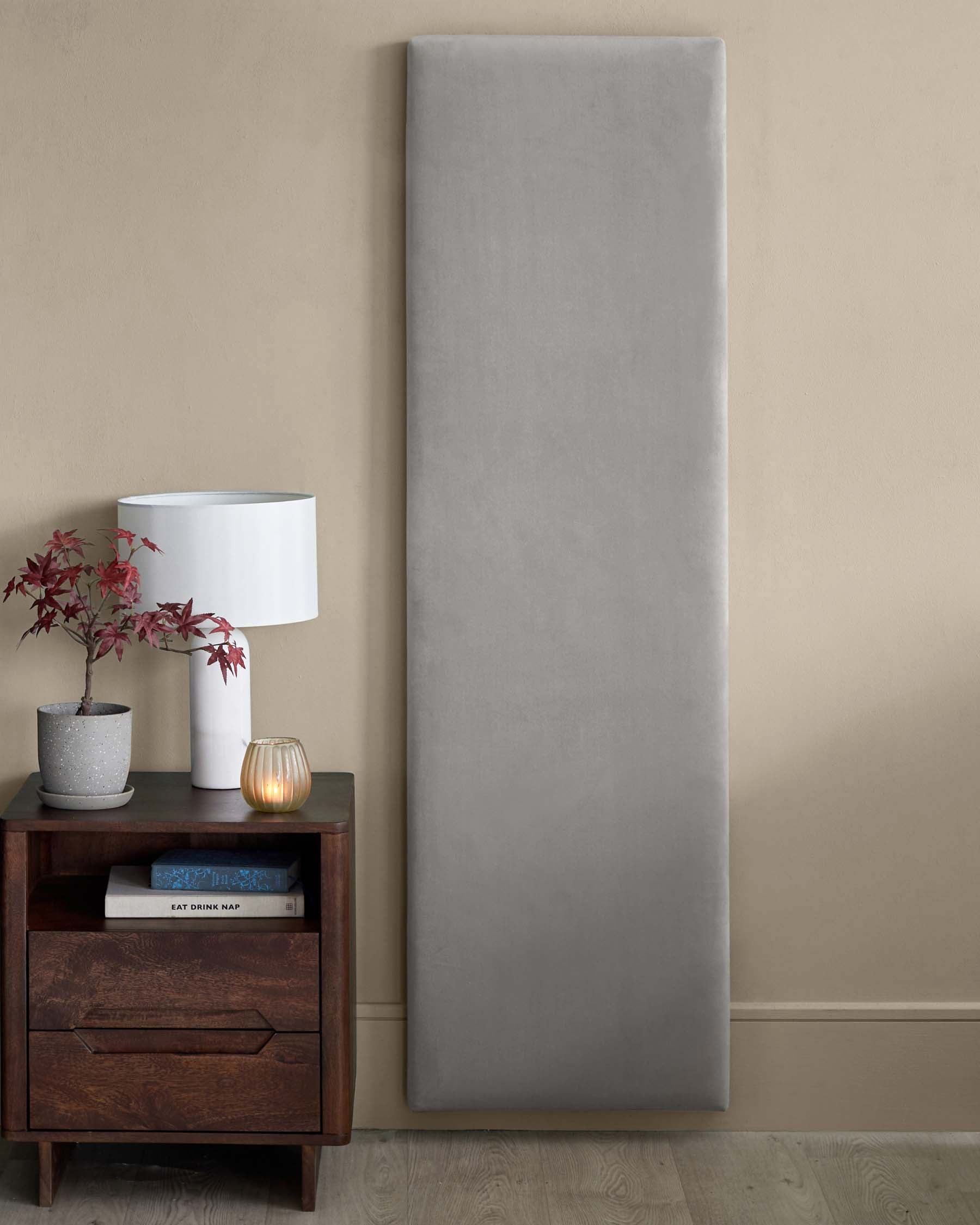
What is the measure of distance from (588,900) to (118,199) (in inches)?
67.8

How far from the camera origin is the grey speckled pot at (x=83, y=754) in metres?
2.49

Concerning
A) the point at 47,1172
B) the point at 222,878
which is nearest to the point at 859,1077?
the point at 222,878

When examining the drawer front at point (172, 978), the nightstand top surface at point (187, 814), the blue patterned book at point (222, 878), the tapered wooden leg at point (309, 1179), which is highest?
the nightstand top surface at point (187, 814)

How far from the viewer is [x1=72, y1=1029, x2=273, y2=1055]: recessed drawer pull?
2453 millimetres

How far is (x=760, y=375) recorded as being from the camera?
2.79m

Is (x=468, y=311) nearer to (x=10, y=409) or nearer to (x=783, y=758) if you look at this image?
(x=10, y=409)

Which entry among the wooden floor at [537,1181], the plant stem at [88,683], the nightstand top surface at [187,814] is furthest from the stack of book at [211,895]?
the wooden floor at [537,1181]

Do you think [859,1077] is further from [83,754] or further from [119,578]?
[119,578]

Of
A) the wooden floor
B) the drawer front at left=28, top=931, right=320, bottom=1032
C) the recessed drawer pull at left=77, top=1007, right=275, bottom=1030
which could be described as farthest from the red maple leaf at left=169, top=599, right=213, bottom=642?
the wooden floor

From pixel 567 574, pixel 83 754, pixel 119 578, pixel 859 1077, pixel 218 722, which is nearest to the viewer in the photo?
pixel 119 578

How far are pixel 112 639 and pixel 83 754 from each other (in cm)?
22

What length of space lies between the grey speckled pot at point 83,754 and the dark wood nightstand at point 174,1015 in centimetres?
6

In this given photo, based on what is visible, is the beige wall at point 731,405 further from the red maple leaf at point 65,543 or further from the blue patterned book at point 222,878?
the blue patterned book at point 222,878

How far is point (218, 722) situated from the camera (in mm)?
2611
